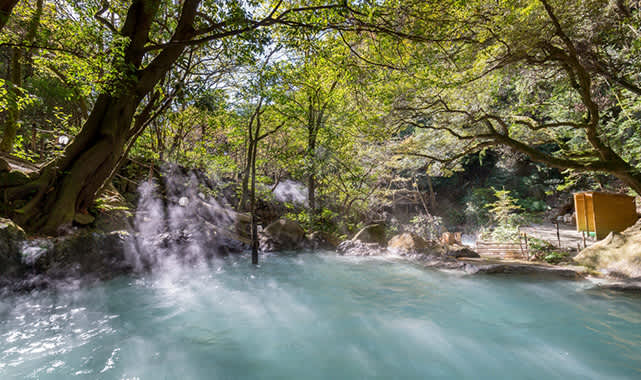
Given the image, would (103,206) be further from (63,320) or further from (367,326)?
(367,326)

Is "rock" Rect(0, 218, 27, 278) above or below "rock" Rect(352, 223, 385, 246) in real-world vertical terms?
above

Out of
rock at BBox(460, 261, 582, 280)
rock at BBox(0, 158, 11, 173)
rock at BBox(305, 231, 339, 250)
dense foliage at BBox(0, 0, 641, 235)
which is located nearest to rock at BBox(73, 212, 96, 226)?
dense foliage at BBox(0, 0, 641, 235)

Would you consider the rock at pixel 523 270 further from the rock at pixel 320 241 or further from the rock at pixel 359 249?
the rock at pixel 320 241

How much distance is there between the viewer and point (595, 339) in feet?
10.0

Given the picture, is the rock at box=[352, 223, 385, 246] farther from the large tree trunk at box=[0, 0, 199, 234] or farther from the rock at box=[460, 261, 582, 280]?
the large tree trunk at box=[0, 0, 199, 234]

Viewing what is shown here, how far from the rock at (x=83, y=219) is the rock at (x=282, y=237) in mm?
4263

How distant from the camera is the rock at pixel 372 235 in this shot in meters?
9.12

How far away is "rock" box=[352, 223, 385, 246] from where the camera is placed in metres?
9.12

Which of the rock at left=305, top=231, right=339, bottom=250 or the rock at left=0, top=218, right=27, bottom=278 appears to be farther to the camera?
the rock at left=305, top=231, right=339, bottom=250

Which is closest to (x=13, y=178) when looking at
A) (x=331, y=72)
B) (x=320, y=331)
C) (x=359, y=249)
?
(x=320, y=331)

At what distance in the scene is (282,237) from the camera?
8.74 m

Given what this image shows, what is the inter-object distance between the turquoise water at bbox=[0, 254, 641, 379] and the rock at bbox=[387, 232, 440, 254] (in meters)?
2.44

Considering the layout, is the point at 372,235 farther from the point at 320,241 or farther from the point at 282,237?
the point at 282,237

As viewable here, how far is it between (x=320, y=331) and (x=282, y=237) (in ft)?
18.5
